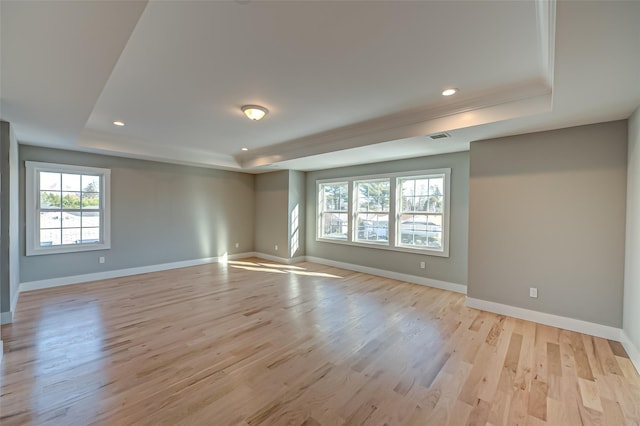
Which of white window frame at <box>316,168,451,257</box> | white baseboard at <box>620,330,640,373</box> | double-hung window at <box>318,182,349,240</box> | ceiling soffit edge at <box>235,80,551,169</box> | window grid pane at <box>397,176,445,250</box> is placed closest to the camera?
white baseboard at <box>620,330,640,373</box>

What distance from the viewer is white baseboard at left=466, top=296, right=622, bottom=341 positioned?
299cm

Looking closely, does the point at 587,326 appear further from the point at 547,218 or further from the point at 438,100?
the point at 438,100

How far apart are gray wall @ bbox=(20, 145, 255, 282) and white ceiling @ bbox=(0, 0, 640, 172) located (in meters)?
1.37

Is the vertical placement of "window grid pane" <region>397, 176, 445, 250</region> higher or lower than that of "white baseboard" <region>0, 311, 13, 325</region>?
higher

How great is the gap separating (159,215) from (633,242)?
7.38 metres

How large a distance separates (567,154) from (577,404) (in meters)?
2.64

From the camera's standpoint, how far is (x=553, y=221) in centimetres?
331

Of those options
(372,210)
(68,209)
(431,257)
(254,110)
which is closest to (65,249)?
(68,209)

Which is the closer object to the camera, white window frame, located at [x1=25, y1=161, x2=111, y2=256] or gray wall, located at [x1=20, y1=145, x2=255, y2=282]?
white window frame, located at [x1=25, y1=161, x2=111, y2=256]

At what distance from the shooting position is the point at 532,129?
3.28m

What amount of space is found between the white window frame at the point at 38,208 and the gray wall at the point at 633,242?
297 inches

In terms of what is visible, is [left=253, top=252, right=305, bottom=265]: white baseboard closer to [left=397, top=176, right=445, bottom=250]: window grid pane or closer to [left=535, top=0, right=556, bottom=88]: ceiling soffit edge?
[left=397, top=176, right=445, bottom=250]: window grid pane

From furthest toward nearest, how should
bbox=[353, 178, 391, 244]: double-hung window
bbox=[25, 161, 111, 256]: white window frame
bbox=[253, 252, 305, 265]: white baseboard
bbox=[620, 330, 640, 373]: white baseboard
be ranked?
bbox=[253, 252, 305, 265]: white baseboard
bbox=[353, 178, 391, 244]: double-hung window
bbox=[25, 161, 111, 256]: white window frame
bbox=[620, 330, 640, 373]: white baseboard

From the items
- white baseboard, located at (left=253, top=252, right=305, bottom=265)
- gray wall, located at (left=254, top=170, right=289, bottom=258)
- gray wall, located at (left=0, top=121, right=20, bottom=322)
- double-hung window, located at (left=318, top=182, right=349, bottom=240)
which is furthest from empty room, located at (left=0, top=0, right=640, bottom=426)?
gray wall, located at (left=254, top=170, right=289, bottom=258)
